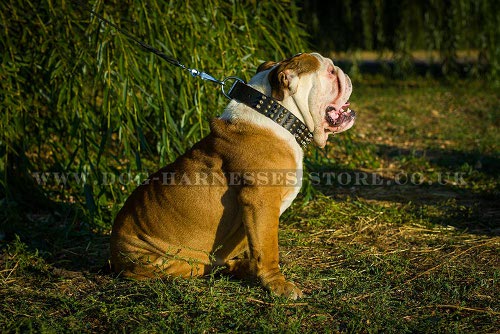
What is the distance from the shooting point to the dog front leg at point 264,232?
289cm

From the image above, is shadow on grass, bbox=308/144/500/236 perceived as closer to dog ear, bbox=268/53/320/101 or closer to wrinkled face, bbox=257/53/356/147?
wrinkled face, bbox=257/53/356/147

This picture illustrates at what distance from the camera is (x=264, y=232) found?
9.49ft

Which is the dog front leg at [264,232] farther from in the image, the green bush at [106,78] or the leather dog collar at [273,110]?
the green bush at [106,78]

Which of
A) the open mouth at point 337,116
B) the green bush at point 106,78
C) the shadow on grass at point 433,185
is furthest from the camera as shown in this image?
the shadow on grass at point 433,185

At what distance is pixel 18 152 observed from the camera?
444 centimetres

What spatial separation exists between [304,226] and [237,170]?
1.31 meters

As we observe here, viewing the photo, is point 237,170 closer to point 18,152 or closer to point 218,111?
point 218,111

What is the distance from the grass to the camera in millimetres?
2693

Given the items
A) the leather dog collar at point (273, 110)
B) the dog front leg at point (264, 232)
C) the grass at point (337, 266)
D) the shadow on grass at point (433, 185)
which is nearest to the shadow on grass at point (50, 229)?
the grass at point (337, 266)

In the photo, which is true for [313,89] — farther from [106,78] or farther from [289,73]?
[106,78]

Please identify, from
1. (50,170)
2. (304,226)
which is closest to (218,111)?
(304,226)

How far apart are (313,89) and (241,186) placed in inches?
22.8

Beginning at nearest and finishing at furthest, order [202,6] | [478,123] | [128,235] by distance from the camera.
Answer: [128,235] < [202,6] < [478,123]

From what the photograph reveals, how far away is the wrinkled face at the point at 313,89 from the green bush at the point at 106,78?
3.91ft
